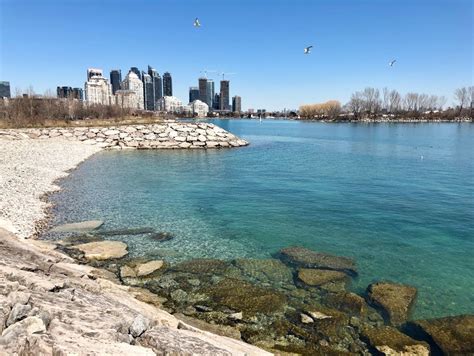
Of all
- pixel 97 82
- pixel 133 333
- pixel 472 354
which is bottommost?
pixel 472 354

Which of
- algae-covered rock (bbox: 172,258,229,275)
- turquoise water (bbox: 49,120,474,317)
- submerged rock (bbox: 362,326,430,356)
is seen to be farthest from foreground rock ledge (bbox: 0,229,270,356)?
turquoise water (bbox: 49,120,474,317)

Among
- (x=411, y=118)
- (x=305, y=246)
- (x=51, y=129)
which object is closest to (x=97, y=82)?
(x=51, y=129)

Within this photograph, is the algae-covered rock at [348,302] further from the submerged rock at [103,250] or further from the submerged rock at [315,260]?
the submerged rock at [103,250]

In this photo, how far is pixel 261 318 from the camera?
946cm

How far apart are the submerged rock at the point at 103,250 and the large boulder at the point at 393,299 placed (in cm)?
952

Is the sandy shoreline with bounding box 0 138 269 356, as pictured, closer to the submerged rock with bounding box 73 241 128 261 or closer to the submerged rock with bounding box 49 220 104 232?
the submerged rock with bounding box 73 241 128 261

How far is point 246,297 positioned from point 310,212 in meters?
10.6

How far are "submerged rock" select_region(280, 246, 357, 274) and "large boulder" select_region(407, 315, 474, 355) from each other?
11.5ft

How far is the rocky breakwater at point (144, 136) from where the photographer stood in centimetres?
5525

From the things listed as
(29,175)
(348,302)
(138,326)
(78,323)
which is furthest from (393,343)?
(29,175)

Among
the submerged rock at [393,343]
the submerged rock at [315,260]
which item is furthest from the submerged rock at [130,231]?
the submerged rock at [393,343]

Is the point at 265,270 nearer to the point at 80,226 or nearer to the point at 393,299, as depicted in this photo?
the point at 393,299

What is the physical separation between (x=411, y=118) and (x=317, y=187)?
642 feet

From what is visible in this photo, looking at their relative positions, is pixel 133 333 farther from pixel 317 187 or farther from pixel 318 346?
pixel 317 187
